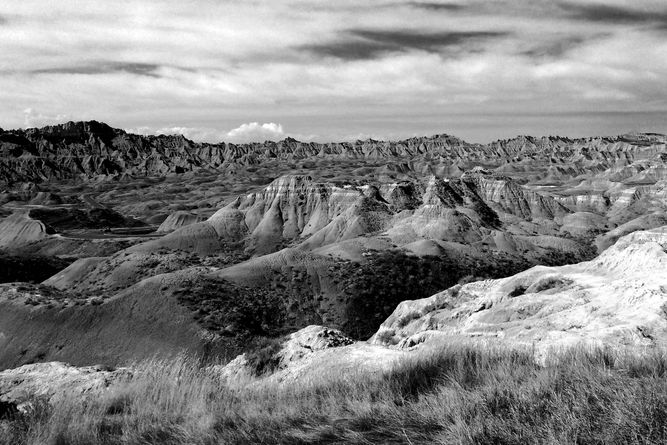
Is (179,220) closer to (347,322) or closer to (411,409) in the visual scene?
(347,322)

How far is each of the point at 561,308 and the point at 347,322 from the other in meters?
33.3

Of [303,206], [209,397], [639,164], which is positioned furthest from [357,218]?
[639,164]

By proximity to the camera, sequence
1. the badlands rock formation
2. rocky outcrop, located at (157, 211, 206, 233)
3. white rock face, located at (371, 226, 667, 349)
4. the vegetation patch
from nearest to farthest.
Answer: the badlands rock formation
white rock face, located at (371, 226, 667, 349)
the vegetation patch
rocky outcrop, located at (157, 211, 206, 233)

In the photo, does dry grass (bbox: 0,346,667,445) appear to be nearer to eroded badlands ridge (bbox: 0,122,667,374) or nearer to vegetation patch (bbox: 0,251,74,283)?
eroded badlands ridge (bbox: 0,122,667,374)

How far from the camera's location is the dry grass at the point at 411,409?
4.02m

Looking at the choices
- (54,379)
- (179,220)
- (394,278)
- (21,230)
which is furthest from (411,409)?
(179,220)

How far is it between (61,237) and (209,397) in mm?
118254

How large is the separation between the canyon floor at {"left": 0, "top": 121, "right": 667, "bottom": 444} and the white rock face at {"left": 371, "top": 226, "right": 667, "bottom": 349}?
18 cm

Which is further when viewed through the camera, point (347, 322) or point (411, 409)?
point (347, 322)

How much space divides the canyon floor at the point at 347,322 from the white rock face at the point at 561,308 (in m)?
0.18

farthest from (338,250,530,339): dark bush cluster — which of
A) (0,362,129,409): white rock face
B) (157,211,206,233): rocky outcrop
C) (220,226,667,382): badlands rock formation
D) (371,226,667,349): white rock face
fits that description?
(157,211,206,233): rocky outcrop

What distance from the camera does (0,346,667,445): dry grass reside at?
13.2ft

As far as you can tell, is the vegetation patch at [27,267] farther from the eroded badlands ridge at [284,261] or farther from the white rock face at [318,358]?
the white rock face at [318,358]

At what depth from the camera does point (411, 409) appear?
5.11m
